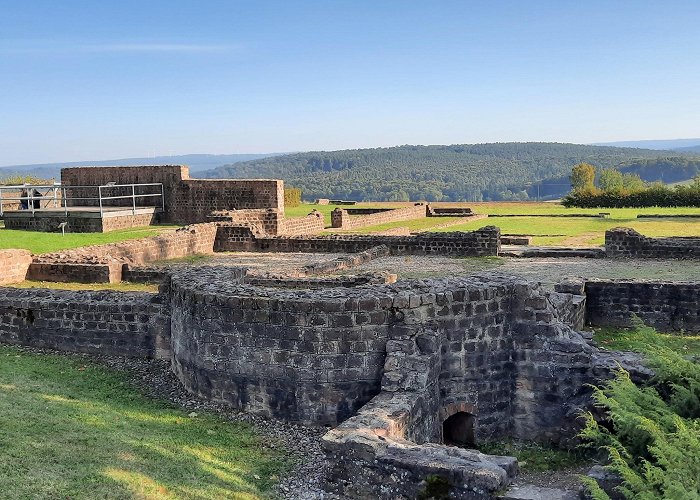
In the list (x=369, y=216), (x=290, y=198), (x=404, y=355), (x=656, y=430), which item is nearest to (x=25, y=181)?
(x=290, y=198)

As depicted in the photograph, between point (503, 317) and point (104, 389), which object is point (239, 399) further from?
point (503, 317)

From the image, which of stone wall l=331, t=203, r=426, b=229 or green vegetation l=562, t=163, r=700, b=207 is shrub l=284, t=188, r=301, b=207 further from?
green vegetation l=562, t=163, r=700, b=207

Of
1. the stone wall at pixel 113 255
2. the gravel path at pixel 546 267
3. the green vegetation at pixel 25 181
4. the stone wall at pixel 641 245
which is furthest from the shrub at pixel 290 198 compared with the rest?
the stone wall at pixel 641 245

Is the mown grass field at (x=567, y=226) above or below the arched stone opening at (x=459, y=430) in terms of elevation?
above

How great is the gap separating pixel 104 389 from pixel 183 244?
1563 centimetres

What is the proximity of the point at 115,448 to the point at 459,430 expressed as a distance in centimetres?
438

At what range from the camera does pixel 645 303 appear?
1491cm

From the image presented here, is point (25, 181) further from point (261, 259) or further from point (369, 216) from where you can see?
point (261, 259)

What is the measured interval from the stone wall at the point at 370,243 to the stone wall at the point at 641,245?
3.60 meters

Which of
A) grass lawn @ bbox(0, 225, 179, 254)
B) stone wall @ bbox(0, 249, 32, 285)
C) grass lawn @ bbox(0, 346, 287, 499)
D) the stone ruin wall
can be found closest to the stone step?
grass lawn @ bbox(0, 346, 287, 499)

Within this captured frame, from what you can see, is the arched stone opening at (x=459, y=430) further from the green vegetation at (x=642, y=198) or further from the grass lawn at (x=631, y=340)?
the green vegetation at (x=642, y=198)

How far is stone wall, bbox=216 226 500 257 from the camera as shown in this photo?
2447 cm

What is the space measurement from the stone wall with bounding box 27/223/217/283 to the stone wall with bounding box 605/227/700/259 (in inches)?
549

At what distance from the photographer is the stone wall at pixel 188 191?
3388 cm
